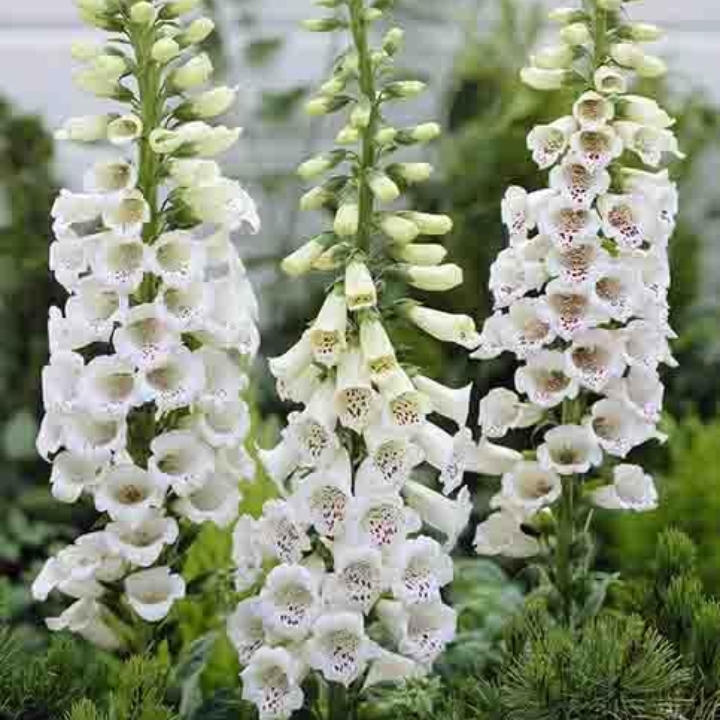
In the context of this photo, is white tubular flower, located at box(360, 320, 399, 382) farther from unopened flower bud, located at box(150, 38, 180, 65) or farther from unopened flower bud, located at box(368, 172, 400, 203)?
unopened flower bud, located at box(150, 38, 180, 65)

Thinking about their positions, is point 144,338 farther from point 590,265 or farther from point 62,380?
point 590,265

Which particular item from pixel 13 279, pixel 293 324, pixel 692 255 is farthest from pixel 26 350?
pixel 692 255

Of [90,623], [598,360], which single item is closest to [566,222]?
[598,360]

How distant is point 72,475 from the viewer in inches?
74.4

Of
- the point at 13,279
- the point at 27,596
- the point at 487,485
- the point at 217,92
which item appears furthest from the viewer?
the point at 13,279

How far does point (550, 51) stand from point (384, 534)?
0.62 meters

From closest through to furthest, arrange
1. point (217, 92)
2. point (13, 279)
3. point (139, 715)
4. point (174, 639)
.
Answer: point (139, 715)
point (217, 92)
point (174, 639)
point (13, 279)

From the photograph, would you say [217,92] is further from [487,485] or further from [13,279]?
[13,279]

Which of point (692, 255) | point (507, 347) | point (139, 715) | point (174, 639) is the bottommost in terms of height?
point (692, 255)

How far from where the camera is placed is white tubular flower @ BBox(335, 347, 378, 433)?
1761 mm

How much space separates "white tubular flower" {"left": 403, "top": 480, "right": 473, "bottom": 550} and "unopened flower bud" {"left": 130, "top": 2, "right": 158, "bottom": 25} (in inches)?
22.6

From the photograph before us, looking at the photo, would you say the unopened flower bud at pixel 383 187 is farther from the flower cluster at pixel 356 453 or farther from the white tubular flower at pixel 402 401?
the white tubular flower at pixel 402 401

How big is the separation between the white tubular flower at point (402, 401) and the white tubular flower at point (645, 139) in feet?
1.36

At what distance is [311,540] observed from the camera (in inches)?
72.0
